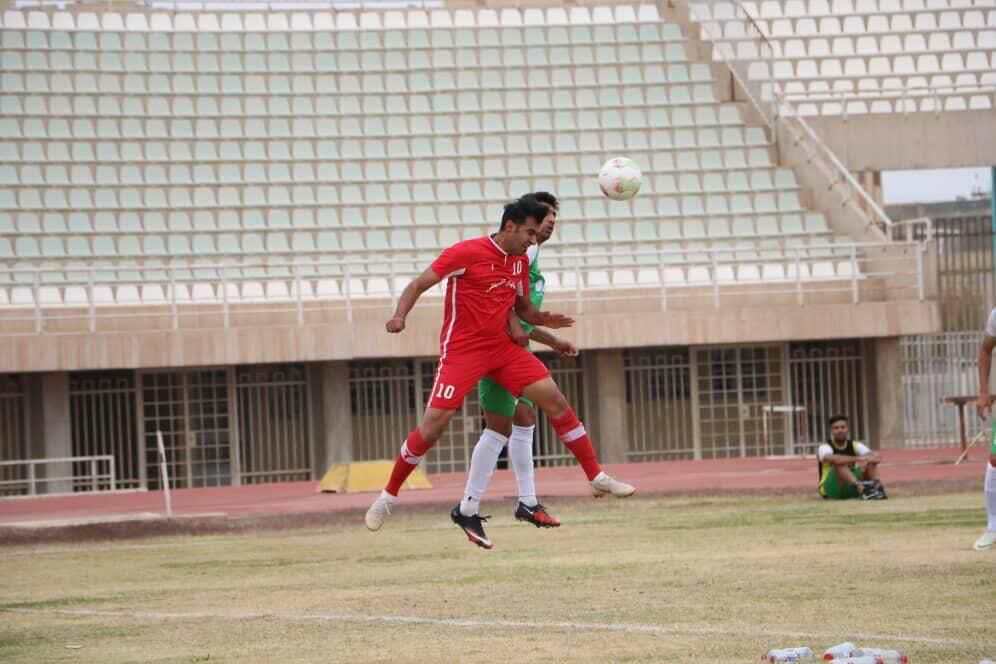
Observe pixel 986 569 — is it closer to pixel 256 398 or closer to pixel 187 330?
pixel 187 330

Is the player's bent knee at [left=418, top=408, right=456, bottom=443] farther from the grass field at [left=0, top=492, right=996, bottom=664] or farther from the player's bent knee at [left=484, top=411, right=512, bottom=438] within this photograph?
the grass field at [left=0, top=492, right=996, bottom=664]

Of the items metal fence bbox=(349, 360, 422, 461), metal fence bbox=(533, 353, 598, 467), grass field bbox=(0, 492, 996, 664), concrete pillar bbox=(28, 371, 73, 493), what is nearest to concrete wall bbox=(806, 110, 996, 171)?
metal fence bbox=(533, 353, 598, 467)

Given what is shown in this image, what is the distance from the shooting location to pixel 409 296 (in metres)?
11.7

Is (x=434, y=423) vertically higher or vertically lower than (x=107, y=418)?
higher

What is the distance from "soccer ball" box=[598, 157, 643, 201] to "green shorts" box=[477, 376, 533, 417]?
2965 mm

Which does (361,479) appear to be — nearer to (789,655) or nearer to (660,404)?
(660,404)

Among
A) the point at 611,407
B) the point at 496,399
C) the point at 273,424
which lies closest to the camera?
the point at 496,399

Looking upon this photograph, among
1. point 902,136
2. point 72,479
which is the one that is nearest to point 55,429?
point 72,479

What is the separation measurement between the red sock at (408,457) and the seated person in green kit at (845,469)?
8445 mm

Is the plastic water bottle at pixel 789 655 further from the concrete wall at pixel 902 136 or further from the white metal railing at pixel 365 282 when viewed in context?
the concrete wall at pixel 902 136

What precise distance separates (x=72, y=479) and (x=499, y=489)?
24.4 ft

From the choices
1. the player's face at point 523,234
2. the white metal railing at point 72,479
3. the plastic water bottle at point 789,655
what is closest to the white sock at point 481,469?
the player's face at point 523,234

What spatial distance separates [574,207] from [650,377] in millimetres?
3495

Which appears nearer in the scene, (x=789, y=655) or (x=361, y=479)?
(x=789, y=655)
